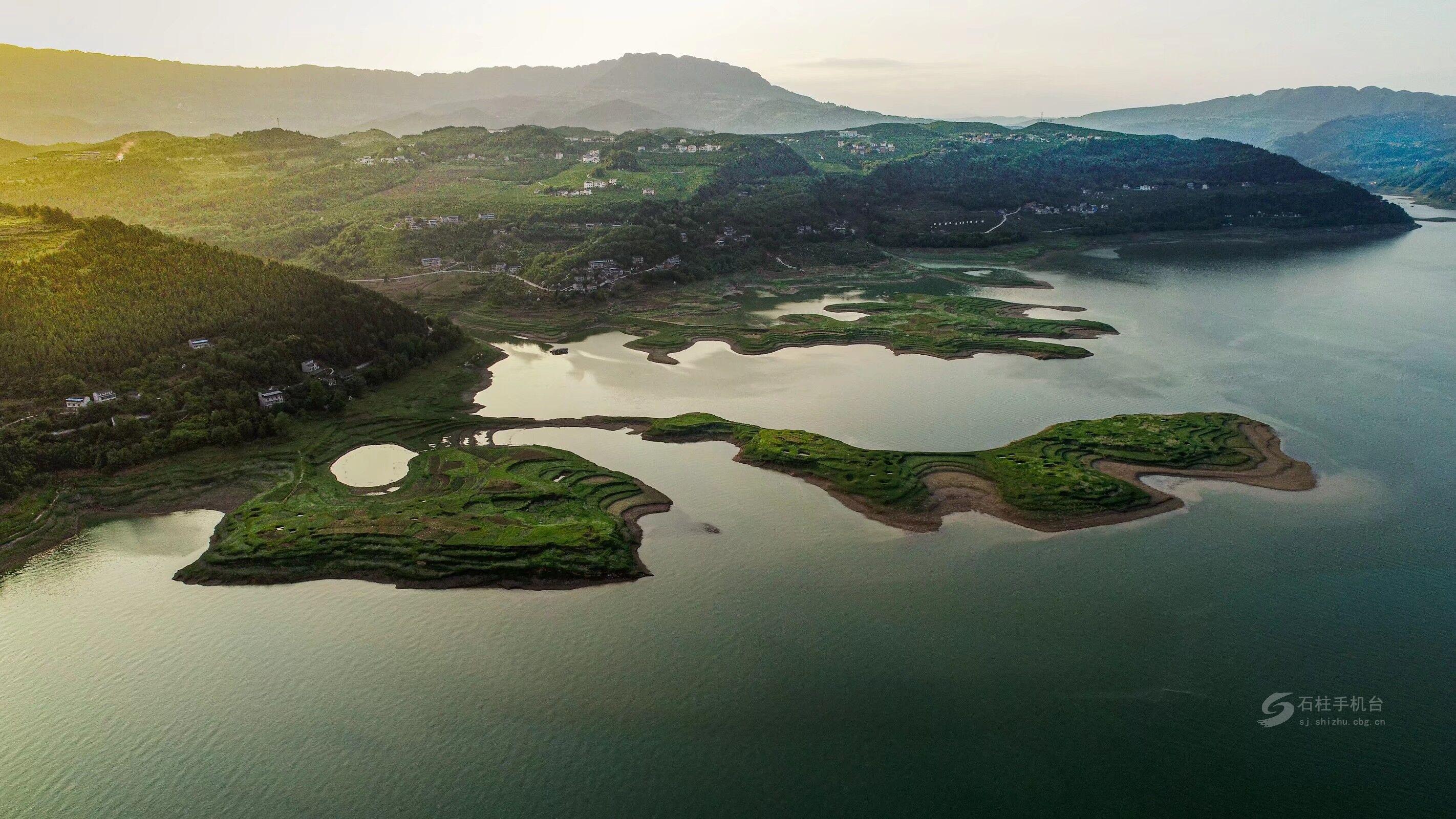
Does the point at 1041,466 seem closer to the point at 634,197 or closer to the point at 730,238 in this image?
the point at 730,238

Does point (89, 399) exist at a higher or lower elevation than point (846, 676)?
higher

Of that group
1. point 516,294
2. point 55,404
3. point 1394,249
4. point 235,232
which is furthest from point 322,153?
point 1394,249

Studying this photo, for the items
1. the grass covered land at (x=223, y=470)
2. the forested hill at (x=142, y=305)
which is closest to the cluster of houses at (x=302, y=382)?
the forested hill at (x=142, y=305)

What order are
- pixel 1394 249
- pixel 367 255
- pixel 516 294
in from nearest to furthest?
pixel 516 294
pixel 367 255
pixel 1394 249

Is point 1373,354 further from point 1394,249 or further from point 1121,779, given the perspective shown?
point 1394,249

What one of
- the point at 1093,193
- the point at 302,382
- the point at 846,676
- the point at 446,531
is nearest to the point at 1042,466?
the point at 846,676

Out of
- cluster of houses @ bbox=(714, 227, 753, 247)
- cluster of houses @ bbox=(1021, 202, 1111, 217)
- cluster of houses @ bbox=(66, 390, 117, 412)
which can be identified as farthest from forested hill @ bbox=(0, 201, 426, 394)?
cluster of houses @ bbox=(1021, 202, 1111, 217)
